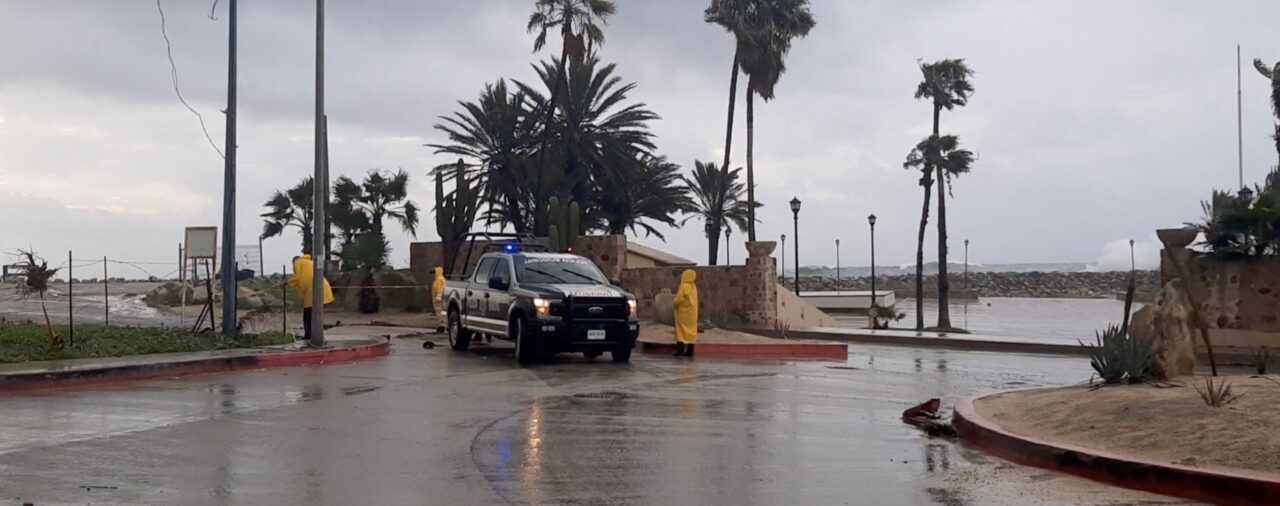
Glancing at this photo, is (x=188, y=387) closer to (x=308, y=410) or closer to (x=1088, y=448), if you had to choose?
(x=308, y=410)

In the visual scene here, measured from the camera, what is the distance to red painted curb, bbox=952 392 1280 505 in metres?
6.81

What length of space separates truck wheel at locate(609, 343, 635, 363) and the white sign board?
22.2 ft

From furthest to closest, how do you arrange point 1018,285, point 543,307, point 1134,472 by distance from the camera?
1. point 1018,285
2. point 543,307
3. point 1134,472

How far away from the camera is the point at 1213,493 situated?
6957 millimetres

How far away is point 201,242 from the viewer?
18312 millimetres

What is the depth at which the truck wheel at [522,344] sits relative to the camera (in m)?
16.9

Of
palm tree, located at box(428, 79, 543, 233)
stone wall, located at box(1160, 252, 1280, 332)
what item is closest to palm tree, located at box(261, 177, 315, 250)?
palm tree, located at box(428, 79, 543, 233)

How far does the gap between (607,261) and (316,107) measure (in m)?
11.7

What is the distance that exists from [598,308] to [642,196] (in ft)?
97.0

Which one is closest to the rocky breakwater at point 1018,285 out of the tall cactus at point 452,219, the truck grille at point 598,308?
the tall cactus at point 452,219

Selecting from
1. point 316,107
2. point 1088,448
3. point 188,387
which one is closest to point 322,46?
point 316,107

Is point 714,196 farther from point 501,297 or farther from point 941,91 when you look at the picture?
point 501,297

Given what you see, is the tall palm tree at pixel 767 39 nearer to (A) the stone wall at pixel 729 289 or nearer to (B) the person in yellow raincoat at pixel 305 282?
(A) the stone wall at pixel 729 289

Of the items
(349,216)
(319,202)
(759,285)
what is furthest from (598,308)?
(349,216)
